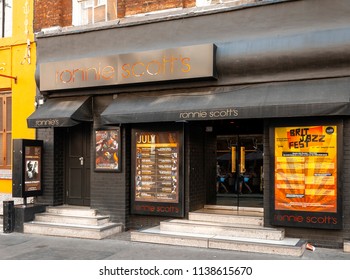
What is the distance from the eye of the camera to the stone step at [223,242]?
753cm

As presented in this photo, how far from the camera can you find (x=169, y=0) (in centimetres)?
990

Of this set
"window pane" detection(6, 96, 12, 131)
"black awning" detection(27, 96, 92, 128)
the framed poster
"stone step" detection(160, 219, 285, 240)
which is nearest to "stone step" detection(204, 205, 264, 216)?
"stone step" detection(160, 219, 285, 240)

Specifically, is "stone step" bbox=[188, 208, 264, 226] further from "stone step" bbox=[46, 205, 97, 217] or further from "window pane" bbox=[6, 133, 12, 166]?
"window pane" bbox=[6, 133, 12, 166]

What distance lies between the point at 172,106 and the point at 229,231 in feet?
9.39

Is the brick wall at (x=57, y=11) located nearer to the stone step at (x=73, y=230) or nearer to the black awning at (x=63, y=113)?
the black awning at (x=63, y=113)

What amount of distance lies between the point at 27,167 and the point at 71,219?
5.68 feet

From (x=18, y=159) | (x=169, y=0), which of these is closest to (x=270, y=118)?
(x=169, y=0)

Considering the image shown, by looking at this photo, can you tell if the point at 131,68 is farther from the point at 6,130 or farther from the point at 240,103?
the point at 6,130

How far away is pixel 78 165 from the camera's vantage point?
1115 centimetres

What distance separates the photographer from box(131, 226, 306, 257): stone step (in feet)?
24.7

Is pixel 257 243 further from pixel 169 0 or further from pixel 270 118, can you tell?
pixel 169 0

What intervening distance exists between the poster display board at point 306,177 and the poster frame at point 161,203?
83.8 inches

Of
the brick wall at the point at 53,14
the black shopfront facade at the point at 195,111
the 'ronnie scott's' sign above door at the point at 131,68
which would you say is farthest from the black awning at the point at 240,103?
the brick wall at the point at 53,14

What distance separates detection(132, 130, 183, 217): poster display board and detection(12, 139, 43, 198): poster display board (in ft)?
8.69
